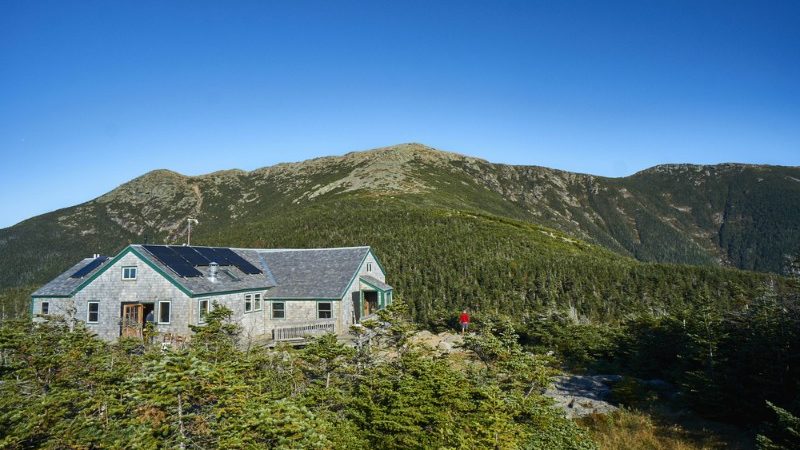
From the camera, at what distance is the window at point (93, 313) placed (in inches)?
995

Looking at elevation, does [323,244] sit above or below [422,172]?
below

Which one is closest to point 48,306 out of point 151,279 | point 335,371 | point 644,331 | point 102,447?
point 151,279

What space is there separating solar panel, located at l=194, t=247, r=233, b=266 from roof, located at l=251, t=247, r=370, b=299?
340cm

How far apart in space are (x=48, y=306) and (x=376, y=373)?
84.1 feet

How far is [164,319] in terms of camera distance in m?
24.1

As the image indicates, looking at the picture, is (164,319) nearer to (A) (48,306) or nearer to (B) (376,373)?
(A) (48,306)

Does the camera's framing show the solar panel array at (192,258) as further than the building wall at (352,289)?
No

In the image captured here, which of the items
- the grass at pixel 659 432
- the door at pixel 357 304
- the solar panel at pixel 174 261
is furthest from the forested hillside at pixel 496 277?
the solar panel at pixel 174 261

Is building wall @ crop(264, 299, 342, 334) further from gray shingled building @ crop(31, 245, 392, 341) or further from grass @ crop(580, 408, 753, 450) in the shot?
grass @ crop(580, 408, 753, 450)

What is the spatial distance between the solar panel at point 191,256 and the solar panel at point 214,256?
439 mm

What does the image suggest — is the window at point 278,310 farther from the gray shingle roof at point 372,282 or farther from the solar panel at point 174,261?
the gray shingle roof at point 372,282

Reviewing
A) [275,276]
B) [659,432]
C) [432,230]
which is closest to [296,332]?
[275,276]

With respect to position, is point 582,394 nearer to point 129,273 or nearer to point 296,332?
point 296,332

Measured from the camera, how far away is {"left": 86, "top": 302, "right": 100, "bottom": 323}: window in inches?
→ 995
